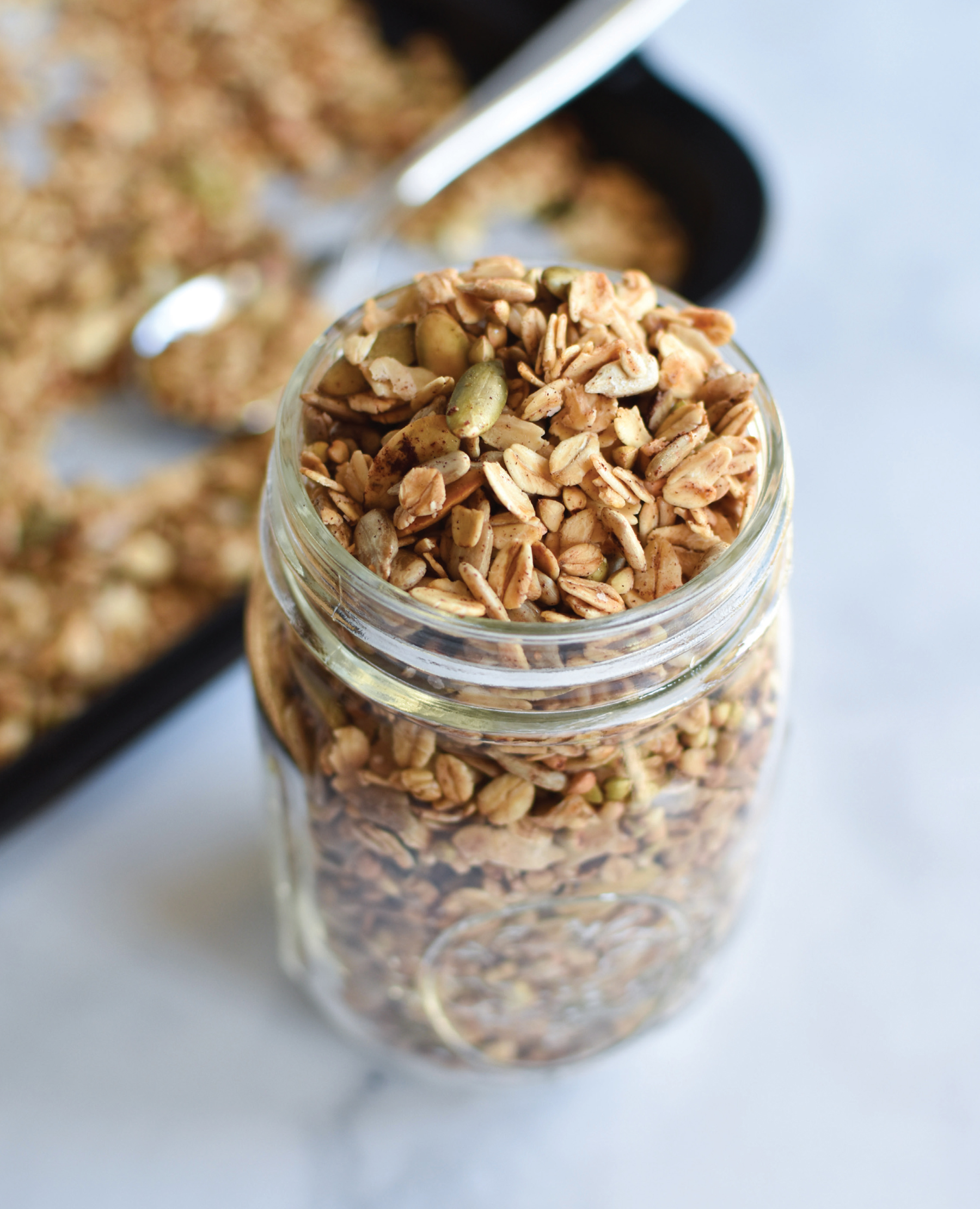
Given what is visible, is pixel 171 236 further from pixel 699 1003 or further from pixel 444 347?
A: pixel 699 1003

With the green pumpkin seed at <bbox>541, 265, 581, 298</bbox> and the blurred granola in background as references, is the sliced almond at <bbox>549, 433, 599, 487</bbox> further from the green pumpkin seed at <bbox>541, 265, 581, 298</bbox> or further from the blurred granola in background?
the blurred granola in background

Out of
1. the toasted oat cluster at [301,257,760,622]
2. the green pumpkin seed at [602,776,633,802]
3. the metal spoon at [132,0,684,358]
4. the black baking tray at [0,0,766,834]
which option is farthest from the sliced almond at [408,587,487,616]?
the metal spoon at [132,0,684,358]

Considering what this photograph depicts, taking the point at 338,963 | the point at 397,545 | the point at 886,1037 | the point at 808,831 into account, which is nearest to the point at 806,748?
the point at 808,831

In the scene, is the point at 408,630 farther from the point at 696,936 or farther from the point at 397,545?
the point at 696,936

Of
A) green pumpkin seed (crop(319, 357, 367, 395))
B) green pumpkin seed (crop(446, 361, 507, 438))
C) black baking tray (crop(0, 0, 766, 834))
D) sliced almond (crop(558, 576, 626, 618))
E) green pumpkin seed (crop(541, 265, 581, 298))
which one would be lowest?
black baking tray (crop(0, 0, 766, 834))

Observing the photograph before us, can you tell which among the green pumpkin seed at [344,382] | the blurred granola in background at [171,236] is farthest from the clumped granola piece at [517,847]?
the blurred granola in background at [171,236]

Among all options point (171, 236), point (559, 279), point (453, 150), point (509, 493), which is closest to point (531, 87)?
point (453, 150)

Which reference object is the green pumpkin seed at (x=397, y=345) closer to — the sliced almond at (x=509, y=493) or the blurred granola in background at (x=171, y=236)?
the sliced almond at (x=509, y=493)

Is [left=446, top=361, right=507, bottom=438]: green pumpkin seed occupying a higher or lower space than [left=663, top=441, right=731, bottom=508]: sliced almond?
higher
